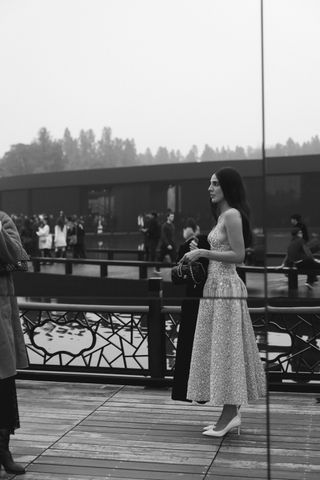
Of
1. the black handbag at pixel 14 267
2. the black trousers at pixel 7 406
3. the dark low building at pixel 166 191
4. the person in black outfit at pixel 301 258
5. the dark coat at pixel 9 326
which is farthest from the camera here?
the black trousers at pixel 7 406

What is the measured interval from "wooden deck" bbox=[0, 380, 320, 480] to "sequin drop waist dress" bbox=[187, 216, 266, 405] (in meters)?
0.23

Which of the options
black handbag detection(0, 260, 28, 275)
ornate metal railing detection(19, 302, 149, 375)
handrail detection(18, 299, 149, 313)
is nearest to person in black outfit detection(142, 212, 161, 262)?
black handbag detection(0, 260, 28, 275)

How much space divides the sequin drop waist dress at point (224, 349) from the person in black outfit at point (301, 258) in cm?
133

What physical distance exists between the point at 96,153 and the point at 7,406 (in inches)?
57.5

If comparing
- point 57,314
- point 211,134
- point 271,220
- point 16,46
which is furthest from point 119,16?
point 57,314

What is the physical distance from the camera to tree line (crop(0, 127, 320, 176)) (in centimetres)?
177

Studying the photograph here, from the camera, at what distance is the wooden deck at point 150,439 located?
9.89 feet

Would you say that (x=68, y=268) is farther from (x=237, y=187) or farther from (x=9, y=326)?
(x=9, y=326)

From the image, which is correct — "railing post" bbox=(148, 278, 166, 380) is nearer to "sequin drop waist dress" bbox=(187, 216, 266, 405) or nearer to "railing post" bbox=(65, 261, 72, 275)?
"sequin drop waist dress" bbox=(187, 216, 266, 405)

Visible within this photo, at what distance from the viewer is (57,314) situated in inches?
230

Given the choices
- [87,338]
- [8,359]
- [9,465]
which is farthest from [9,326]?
[87,338]

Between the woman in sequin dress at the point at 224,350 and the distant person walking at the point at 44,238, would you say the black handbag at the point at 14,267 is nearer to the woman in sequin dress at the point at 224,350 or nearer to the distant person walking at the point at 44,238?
the distant person walking at the point at 44,238

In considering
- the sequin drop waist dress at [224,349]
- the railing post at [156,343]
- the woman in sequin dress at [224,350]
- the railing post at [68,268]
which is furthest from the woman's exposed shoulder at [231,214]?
the railing post at [156,343]

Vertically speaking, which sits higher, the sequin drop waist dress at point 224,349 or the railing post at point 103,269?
the railing post at point 103,269
